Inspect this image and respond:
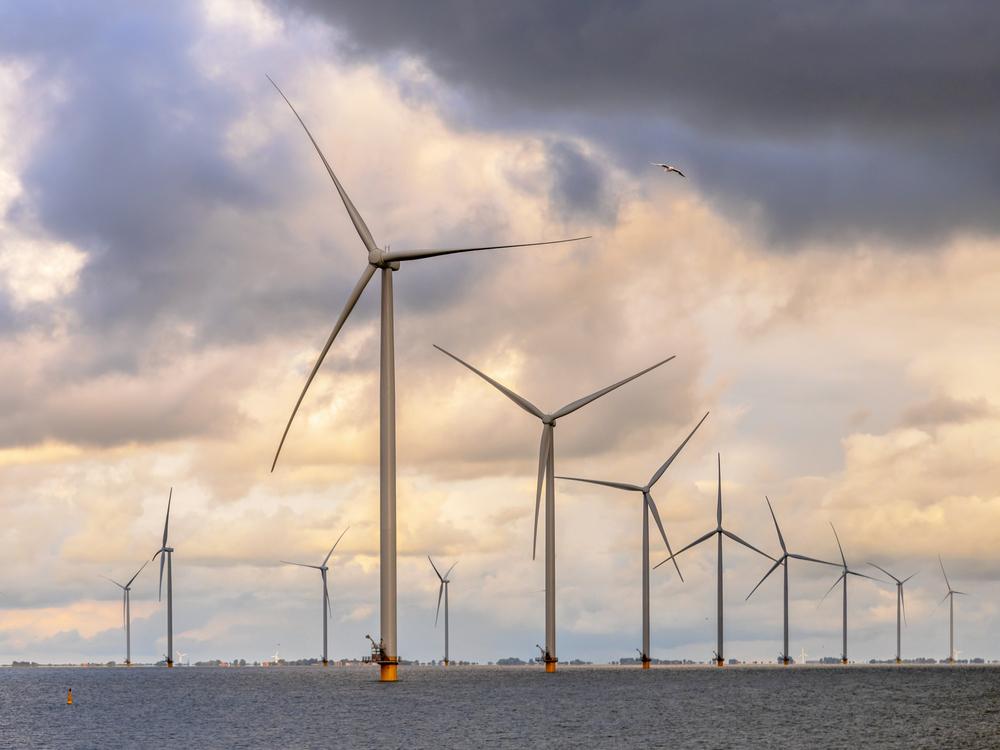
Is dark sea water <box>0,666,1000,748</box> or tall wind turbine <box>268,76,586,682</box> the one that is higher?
tall wind turbine <box>268,76,586,682</box>

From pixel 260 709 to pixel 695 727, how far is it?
4834 centimetres

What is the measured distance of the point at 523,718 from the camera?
11756 centimetres

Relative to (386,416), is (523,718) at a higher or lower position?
lower

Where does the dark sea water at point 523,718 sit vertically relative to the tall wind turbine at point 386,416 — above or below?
below

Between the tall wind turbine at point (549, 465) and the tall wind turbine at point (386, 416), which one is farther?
the tall wind turbine at point (549, 465)

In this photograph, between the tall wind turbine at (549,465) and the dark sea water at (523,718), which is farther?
the tall wind turbine at (549,465)

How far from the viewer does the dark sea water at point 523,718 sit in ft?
319

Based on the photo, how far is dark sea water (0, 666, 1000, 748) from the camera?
97.4 meters

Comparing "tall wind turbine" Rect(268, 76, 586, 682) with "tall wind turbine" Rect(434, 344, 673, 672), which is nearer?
"tall wind turbine" Rect(268, 76, 586, 682)

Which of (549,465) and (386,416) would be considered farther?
(549,465)

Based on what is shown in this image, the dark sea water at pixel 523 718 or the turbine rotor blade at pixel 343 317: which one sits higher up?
the turbine rotor blade at pixel 343 317

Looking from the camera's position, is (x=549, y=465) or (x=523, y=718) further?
(x=549, y=465)

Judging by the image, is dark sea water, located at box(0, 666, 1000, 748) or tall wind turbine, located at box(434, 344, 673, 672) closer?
dark sea water, located at box(0, 666, 1000, 748)

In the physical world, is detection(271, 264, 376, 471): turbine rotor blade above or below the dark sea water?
above
